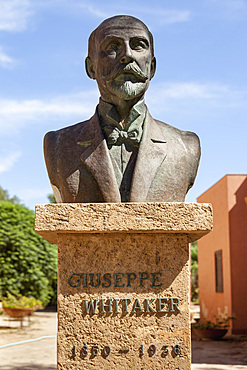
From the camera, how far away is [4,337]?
11.0 m

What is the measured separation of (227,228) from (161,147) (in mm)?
9500

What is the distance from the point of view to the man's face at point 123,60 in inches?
124

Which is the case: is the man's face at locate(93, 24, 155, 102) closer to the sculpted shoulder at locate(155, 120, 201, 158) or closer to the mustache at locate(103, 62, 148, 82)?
the mustache at locate(103, 62, 148, 82)

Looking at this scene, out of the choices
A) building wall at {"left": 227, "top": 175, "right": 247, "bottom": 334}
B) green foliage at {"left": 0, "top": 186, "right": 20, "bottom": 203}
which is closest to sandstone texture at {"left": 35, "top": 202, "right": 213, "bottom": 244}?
building wall at {"left": 227, "top": 175, "right": 247, "bottom": 334}

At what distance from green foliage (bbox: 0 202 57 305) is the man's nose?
10984mm

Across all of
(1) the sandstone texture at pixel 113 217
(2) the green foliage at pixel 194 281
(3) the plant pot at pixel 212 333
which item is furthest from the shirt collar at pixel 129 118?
(2) the green foliage at pixel 194 281

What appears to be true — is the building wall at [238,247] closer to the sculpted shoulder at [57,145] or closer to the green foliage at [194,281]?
the sculpted shoulder at [57,145]

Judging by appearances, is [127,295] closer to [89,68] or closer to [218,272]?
[89,68]

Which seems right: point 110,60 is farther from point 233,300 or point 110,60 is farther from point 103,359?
point 233,300

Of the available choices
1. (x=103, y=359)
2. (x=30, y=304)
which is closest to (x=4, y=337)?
(x=30, y=304)

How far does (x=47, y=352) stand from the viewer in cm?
874

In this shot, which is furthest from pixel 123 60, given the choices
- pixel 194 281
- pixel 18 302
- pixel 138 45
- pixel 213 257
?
pixel 194 281

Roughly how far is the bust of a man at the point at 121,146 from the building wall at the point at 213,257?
9.36 meters

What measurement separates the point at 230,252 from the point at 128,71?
959 centimetres
